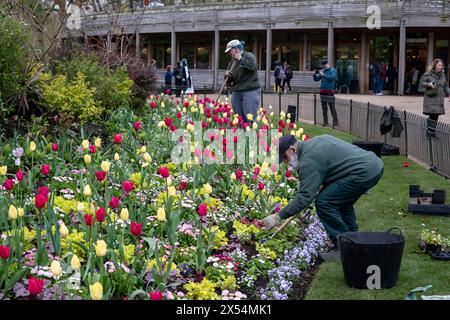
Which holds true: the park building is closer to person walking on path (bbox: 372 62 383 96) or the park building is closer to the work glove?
person walking on path (bbox: 372 62 383 96)

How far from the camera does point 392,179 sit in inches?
429

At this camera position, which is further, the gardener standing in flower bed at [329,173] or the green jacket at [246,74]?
the green jacket at [246,74]

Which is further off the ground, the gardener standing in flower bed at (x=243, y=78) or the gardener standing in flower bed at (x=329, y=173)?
the gardener standing in flower bed at (x=243, y=78)

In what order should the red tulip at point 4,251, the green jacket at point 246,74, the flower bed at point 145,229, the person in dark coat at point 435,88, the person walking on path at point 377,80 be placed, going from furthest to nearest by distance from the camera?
the person walking on path at point 377,80 → the person in dark coat at point 435,88 → the green jacket at point 246,74 → the flower bed at point 145,229 → the red tulip at point 4,251

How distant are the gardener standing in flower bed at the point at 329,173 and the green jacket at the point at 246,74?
5911mm

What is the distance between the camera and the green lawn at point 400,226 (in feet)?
18.4

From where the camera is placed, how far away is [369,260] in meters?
5.48

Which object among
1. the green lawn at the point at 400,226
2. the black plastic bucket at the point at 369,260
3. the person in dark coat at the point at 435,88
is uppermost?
the person in dark coat at the point at 435,88

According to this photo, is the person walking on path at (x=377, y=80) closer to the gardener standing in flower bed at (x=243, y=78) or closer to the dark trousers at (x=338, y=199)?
the gardener standing in flower bed at (x=243, y=78)

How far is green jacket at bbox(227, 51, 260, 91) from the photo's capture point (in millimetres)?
12047

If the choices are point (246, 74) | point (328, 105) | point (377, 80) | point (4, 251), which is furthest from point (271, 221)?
point (377, 80)

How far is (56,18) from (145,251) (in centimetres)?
1017

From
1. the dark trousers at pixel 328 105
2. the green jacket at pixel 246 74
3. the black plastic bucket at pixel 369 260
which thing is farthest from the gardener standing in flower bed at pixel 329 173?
the dark trousers at pixel 328 105

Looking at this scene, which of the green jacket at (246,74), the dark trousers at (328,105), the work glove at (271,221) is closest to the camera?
the work glove at (271,221)
